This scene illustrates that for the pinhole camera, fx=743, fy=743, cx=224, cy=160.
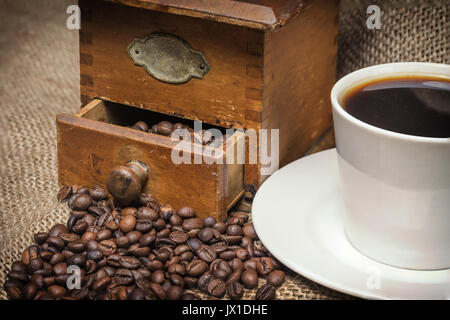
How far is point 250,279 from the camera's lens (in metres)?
1.38

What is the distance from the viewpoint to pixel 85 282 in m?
1.38

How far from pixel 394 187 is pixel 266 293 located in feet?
1.01

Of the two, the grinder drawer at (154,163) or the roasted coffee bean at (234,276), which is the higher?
the grinder drawer at (154,163)

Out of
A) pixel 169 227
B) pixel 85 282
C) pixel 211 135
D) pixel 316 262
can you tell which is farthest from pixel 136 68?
pixel 316 262

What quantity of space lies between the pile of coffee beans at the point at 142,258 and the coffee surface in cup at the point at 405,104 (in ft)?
1.12

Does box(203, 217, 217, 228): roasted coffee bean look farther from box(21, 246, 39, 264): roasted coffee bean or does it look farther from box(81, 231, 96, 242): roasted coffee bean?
box(21, 246, 39, 264): roasted coffee bean

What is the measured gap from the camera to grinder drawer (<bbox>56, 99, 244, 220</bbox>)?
153cm

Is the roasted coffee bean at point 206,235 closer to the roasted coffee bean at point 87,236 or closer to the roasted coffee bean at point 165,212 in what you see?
the roasted coffee bean at point 165,212

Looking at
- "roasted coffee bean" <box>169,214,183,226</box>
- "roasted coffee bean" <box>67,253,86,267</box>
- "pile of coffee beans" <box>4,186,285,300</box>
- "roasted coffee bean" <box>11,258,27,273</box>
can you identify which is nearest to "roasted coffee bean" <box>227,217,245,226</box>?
"pile of coffee beans" <box>4,186,285,300</box>

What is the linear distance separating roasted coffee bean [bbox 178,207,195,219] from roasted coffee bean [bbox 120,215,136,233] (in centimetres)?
10

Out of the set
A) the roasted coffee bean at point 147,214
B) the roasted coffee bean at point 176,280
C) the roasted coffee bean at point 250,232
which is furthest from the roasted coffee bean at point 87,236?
the roasted coffee bean at point 250,232

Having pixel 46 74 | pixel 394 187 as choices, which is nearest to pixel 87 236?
pixel 394 187

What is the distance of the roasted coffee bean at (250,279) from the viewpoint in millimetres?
1383

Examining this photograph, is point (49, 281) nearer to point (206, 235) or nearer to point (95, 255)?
point (95, 255)
